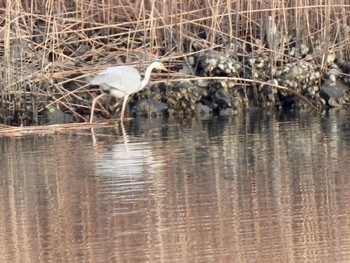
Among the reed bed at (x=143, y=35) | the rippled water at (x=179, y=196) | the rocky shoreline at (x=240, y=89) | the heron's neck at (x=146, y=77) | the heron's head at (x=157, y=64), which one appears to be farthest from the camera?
the rocky shoreline at (x=240, y=89)

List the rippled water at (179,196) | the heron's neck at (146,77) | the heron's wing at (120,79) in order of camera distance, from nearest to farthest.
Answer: the rippled water at (179,196) → the heron's wing at (120,79) → the heron's neck at (146,77)

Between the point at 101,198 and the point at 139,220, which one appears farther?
the point at 101,198

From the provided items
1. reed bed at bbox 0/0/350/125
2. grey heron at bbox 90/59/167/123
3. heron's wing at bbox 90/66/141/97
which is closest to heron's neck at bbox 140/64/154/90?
grey heron at bbox 90/59/167/123

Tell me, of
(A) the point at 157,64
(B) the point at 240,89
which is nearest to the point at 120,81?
(A) the point at 157,64

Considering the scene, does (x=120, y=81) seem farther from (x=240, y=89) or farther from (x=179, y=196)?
(x=179, y=196)

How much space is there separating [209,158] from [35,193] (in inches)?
81.9

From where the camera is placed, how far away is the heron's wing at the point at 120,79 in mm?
14180

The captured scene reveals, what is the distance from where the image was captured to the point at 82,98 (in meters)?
15.3

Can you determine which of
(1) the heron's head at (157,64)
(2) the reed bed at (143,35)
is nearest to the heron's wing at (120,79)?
(1) the heron's head at (157,64)

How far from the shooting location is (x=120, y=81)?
14180 mm

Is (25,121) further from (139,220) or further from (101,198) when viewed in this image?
(139,220)

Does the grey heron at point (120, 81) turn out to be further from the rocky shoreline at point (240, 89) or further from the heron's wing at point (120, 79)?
the rocky shoreline at point (240, 89)

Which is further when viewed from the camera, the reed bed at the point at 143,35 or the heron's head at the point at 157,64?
the reed bed at the point at 143,35

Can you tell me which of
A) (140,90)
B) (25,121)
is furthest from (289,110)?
(25,121)
